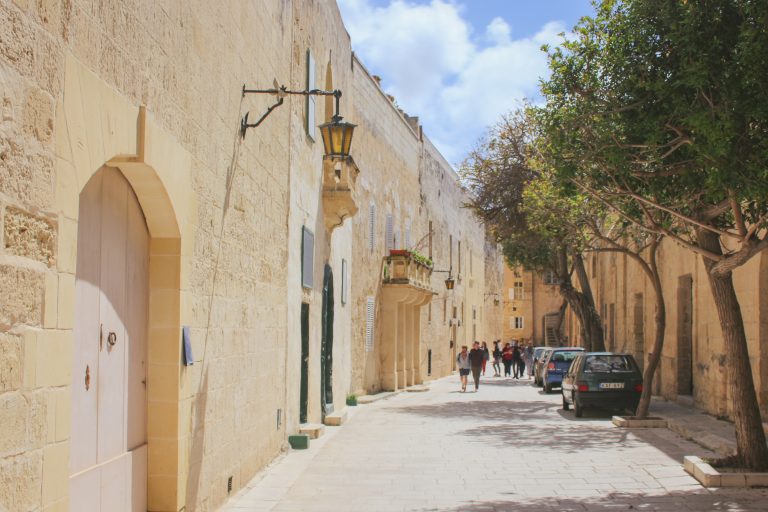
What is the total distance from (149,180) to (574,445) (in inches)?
419

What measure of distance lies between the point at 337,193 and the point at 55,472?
13.6 metres

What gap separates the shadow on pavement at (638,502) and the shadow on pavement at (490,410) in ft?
33.0

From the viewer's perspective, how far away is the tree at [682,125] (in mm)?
9555

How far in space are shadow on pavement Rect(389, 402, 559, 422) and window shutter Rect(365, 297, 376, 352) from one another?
11.1 ft

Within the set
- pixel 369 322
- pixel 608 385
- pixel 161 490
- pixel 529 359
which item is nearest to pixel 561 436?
pixel 608 385

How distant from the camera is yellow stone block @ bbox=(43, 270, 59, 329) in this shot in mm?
4375

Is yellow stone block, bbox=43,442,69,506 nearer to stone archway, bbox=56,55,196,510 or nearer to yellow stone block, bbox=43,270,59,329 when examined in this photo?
yellow stone block, bbox=43,270,59,329

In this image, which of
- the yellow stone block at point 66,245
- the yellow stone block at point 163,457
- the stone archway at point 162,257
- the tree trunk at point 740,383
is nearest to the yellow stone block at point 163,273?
the stone archway at point 162,257

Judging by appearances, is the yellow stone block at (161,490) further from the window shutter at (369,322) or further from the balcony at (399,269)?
the balcony at (399,269)

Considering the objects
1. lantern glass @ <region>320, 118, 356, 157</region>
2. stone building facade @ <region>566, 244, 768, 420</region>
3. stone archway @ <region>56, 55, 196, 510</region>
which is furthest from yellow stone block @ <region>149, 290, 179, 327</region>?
stone building facade @ <region>566, 244, 768, 420</region>

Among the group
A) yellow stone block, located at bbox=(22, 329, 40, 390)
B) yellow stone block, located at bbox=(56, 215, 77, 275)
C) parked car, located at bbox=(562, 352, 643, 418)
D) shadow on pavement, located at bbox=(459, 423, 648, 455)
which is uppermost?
yellow stone block, located at bbox=(56, 215, 77, 275)

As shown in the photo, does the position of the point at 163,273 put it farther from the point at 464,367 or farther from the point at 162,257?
the point at 464,367

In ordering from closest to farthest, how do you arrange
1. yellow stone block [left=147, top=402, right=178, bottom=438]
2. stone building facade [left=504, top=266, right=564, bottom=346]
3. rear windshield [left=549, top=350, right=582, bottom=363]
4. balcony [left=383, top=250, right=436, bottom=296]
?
yellow stone block [left=147, top=402, right=178, bottom=438] < rear windshield [left=549, top=350, right=582, bottom=363] < balcony [left=383, top=250, right=436, bottom=296] < stone building facade [left=504, top=266, right=564, bottom=346]

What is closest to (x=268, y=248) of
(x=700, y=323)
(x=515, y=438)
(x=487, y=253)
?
(x=515, y=438)
